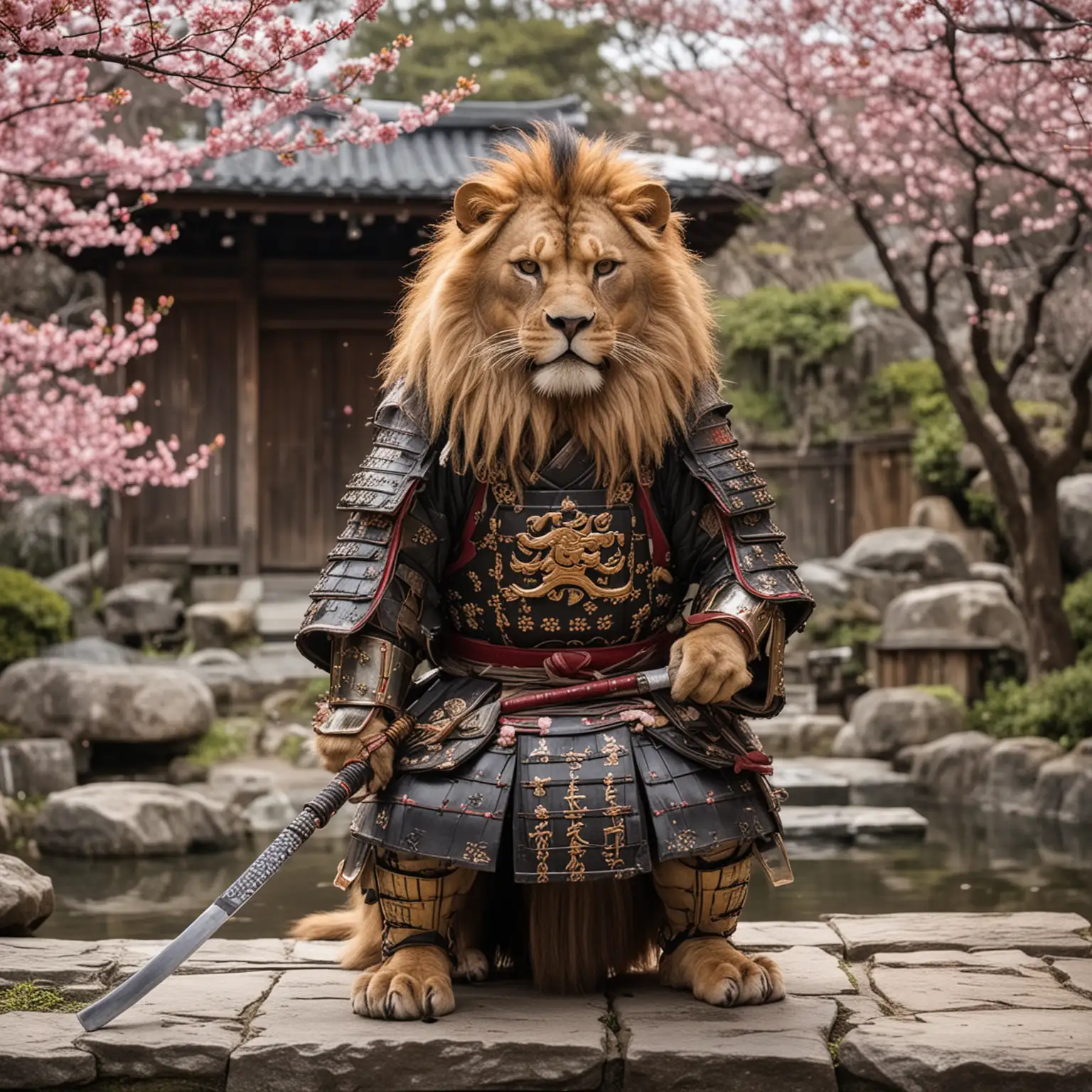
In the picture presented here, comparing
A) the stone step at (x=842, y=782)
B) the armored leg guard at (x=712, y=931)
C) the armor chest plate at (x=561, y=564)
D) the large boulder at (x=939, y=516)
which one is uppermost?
the large boulder at (x=939, y=516)

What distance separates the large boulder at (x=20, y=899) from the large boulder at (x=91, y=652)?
7600 mm

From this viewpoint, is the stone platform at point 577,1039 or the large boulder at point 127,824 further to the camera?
the large boulder at point 127,824

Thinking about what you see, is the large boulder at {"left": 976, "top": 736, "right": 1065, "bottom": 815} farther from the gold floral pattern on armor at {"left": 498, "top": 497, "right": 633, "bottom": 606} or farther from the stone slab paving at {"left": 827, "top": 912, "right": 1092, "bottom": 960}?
the gold floral pattern on armor at {"left": 498, "top": 497, "right": 633, "bottom": 606}

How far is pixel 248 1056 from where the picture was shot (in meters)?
3.30

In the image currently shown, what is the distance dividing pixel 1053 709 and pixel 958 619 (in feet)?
6.90

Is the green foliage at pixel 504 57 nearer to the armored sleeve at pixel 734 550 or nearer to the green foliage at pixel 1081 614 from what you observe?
the green foliage at pixel 1081 614

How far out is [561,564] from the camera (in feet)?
12.2

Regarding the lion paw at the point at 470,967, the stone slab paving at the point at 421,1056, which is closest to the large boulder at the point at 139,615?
the lion paw at the point at 470,967

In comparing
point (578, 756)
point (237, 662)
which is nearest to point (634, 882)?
point (578, 756)

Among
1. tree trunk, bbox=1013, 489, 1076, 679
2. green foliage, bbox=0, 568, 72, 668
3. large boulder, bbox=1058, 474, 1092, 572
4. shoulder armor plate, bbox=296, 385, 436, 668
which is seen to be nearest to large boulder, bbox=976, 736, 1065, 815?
tree trunk, bbox=1013, 489, 1076, 679

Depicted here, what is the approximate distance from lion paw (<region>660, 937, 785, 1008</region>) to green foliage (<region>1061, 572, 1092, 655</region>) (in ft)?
30.2

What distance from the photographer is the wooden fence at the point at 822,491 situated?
59.4ft

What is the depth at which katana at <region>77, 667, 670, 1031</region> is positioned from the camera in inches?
130

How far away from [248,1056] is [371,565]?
1.17 metres
